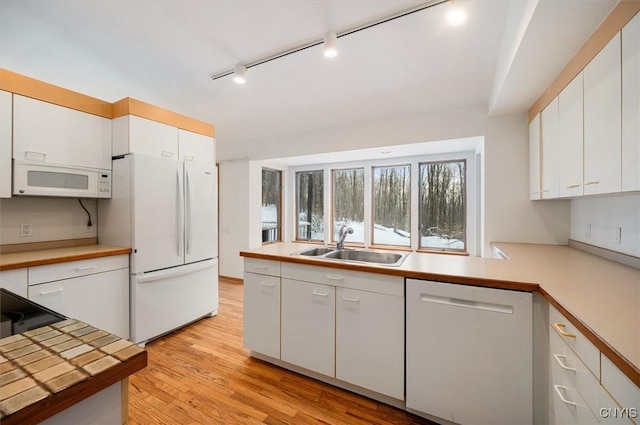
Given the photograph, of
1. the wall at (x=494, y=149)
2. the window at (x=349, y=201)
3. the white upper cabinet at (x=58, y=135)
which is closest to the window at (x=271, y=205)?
the window at (x=349, y=201)

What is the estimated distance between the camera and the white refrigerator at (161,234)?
2385 millimetres

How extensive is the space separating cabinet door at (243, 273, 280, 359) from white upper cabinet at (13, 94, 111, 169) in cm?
189

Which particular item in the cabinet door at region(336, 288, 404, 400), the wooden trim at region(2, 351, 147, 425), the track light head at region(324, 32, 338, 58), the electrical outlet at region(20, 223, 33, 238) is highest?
the track light head at region(324, 32, 338, 58)

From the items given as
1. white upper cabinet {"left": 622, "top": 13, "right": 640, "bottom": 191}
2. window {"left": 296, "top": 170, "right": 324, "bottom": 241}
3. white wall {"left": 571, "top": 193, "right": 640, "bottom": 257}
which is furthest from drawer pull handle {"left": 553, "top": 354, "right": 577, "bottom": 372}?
window {"left": 296, "top": 170, "right": 324, "bottom": 241}

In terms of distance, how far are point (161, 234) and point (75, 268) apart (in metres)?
0.66

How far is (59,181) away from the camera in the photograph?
2229mm

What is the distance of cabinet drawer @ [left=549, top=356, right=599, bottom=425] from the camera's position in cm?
96

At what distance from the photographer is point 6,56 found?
2.29 m

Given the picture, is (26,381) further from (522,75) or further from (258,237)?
(258,237)

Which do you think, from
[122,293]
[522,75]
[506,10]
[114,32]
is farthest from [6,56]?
Answer: [522,75]

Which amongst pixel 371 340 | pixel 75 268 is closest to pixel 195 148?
pixel 75 268

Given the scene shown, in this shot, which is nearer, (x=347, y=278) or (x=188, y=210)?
(x=347, y=278)

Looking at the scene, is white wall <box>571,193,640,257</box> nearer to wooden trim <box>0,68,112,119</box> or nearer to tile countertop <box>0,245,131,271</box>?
tile countertop <box>0,245,131,271</box>

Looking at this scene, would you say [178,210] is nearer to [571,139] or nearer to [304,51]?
[304,51]
